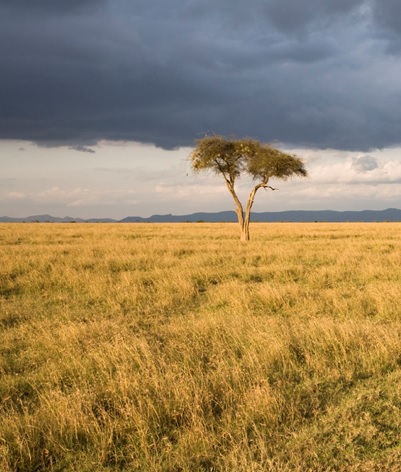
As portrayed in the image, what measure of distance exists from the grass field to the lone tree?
22496 millimetres

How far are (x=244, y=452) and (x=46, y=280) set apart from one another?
12.2m

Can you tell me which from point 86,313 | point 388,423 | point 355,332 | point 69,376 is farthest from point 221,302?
point 388,423

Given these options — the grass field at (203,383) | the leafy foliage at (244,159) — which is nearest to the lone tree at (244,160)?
the leafy foliage at (244,159)

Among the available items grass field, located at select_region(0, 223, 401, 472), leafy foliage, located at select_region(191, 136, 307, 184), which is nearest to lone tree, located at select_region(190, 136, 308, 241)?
leafy foliage, located at select_region(191, 136, 307, 184)

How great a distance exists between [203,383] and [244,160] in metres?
30.9

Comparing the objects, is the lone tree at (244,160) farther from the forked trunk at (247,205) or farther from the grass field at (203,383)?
→ the grass field at (203,383)

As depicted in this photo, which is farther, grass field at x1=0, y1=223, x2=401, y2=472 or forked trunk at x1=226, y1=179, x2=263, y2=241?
forked trunk at x1=226, y1=179, x2=263, y2=241

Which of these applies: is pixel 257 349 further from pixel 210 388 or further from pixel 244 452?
pixel 244 452

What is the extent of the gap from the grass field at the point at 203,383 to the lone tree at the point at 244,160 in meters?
22.5

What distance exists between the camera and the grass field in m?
4.30

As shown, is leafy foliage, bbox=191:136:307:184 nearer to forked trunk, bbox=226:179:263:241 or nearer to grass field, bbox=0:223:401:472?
forked trunk, bbox=226:179:263:241

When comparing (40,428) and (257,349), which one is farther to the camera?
(257,349)

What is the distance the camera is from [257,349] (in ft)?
23.5

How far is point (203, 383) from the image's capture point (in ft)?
17.9
